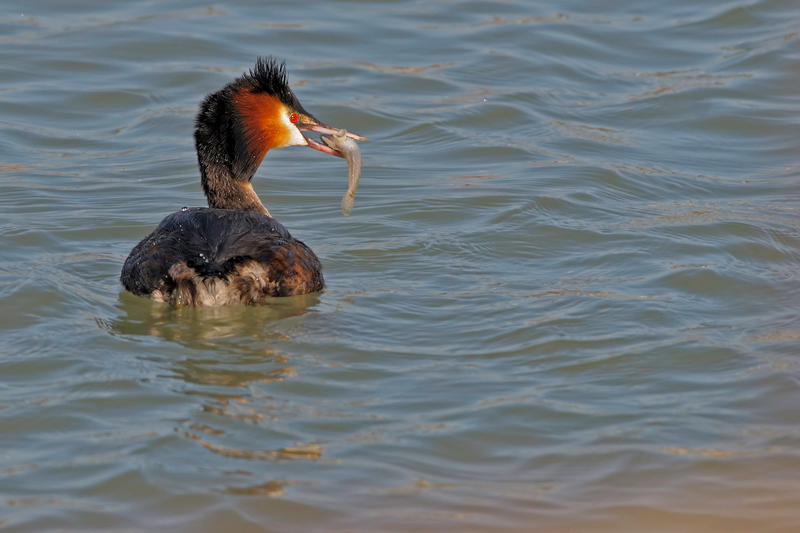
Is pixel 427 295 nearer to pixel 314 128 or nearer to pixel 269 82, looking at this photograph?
pixel 314 128

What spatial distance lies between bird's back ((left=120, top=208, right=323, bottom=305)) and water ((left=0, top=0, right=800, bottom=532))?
0.12m

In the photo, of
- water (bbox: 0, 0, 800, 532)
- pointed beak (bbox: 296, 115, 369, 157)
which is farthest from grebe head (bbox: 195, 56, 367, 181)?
water (bbox: 0, 0, 800, 532)

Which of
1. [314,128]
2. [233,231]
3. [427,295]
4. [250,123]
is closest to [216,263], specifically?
[233,231]

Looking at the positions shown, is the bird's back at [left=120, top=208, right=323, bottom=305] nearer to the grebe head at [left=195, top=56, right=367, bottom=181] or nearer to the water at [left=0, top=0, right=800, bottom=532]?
the water at [left=0, top=0, right=800, bottom=532]

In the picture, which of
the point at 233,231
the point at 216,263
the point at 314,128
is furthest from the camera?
the point at 314,128

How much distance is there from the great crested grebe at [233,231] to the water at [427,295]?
6.4 inches

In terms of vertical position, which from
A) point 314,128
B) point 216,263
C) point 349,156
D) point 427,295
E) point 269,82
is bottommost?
point 427,295

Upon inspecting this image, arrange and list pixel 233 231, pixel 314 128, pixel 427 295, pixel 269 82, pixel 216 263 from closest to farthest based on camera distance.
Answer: pixel 216 263 < pixel 233 231 < pixel 427 295 < pixel 269 82 < pixel 314 128

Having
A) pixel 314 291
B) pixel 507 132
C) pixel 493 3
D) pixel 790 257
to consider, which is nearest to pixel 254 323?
pixel 314 291

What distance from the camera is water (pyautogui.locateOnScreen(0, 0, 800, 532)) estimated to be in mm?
4898

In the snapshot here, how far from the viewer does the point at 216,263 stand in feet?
21.6

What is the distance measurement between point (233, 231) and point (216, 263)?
0.32m

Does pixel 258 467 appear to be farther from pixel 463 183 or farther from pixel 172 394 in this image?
pixel 463 183

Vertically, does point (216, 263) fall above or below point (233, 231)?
below
